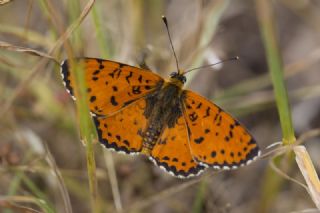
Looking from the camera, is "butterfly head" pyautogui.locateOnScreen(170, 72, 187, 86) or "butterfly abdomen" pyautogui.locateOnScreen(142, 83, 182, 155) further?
"butterfly head" pyautogui.locateOnScreen(170, 72, 187, 86)

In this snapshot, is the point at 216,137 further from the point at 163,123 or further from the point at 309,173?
the point at 309,173

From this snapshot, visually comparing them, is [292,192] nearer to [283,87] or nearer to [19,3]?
[283,87]

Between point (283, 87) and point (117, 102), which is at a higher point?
point (117, 102)

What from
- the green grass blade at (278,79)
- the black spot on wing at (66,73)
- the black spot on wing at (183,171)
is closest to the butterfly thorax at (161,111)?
the black spot on wing at (183,171)

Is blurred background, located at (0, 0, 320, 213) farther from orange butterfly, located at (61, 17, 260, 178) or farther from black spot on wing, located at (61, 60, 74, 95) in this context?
black spot on wing, located at (61, 60, 74, 95)

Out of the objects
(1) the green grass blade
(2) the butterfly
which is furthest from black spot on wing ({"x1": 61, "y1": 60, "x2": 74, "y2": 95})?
(1) the green grass blade

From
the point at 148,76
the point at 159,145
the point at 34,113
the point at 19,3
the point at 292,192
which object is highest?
the point at 19,3

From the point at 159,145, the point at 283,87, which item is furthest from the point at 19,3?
the point at 283,87
